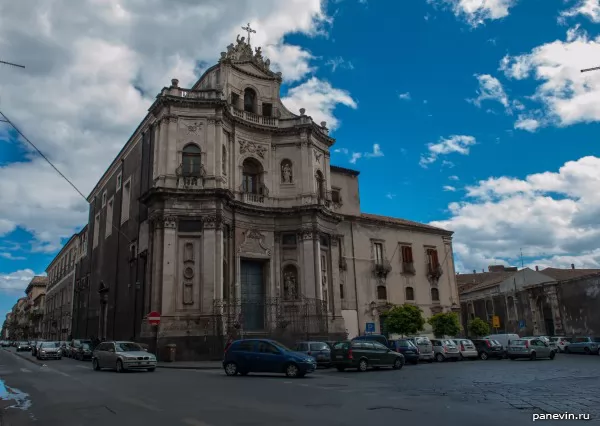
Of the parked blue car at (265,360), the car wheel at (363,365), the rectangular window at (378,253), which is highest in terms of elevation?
the rectangular window at (378,253)

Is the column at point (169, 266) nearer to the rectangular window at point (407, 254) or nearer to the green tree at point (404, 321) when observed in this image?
the green tree at point (404, 321)

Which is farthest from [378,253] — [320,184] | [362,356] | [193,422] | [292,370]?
[193,422]

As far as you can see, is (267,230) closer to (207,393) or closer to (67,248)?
(207,393)

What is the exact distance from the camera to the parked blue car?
1803 cm

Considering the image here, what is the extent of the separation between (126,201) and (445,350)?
26.3 meters

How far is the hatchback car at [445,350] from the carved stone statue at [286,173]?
15.5 metres

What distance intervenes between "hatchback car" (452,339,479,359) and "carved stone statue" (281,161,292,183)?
624 inches

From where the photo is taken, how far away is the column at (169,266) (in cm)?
3012

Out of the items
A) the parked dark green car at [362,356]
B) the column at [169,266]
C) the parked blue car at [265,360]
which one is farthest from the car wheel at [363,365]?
the column at [169,266]

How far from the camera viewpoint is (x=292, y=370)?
59.2 feet

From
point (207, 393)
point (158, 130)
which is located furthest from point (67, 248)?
point (207, 393)

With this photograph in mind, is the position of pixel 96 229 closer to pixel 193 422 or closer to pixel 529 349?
pixel 529 349

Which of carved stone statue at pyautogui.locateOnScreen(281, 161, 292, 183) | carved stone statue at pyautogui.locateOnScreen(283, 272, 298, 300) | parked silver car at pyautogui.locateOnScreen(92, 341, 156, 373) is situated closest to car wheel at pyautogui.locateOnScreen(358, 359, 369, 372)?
parked silver car at pyautogui.locateOnScreen(92, 341, 156, 373)

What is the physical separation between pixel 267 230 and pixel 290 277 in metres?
3.60
